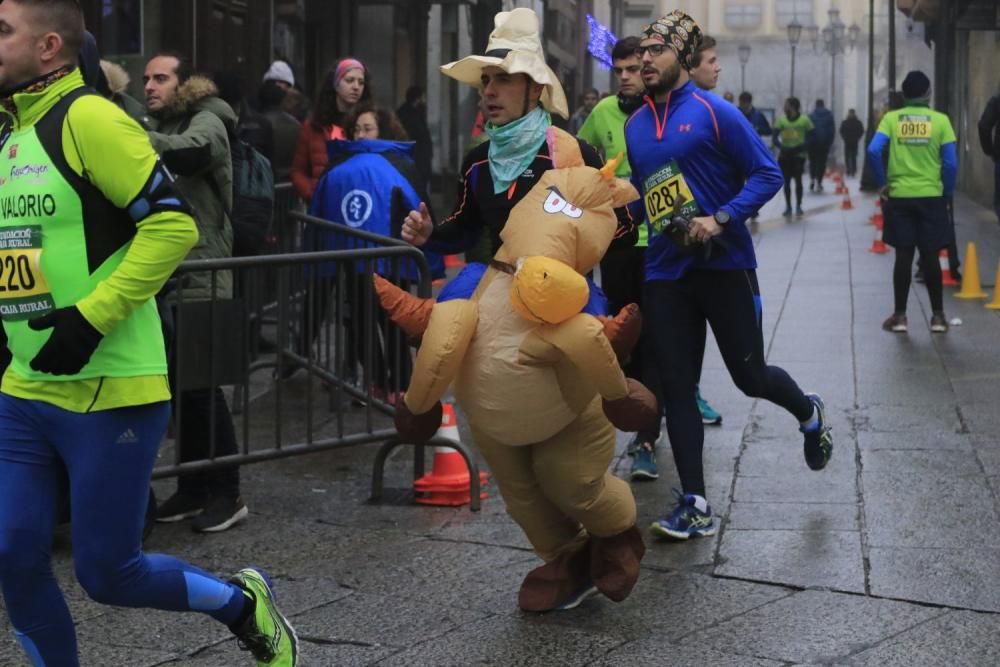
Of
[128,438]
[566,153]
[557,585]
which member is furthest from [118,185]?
[557,585]

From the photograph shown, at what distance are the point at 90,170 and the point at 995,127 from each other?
12.1m

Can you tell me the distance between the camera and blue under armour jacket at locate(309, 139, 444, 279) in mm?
9141

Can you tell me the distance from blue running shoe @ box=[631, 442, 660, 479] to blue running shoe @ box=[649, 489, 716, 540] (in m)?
1.02

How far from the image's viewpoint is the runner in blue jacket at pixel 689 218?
6.53 m

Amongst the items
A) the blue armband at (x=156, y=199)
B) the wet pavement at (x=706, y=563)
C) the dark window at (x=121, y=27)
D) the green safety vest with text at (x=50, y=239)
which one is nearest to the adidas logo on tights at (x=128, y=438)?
the green safety vest with text at (x=50, y=239)

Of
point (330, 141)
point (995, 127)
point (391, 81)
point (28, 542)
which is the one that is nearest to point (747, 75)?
point (391, 81)

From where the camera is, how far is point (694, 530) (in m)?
6.40

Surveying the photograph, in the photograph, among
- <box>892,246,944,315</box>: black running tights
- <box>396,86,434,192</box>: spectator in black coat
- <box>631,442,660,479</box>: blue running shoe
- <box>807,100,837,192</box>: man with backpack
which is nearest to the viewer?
<box>631,442,660,479</box>: blue running shoe

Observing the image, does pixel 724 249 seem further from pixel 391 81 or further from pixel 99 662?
pixel 391 81

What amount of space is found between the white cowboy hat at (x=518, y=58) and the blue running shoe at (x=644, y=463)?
2310 millimetres

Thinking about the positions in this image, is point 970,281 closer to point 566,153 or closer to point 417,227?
point 566,153

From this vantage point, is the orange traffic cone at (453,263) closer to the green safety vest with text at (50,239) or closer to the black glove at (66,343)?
the green safety vest with text at (50,239)

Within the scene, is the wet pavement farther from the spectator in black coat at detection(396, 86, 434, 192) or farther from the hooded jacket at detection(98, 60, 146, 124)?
the spectator in black coat at detection(396, 86, 434, 192)

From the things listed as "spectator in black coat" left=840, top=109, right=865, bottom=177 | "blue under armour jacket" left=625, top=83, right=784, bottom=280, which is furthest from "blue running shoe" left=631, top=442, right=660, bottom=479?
"spectator in black coat" left=840, top=109, right=865, bottom=177
